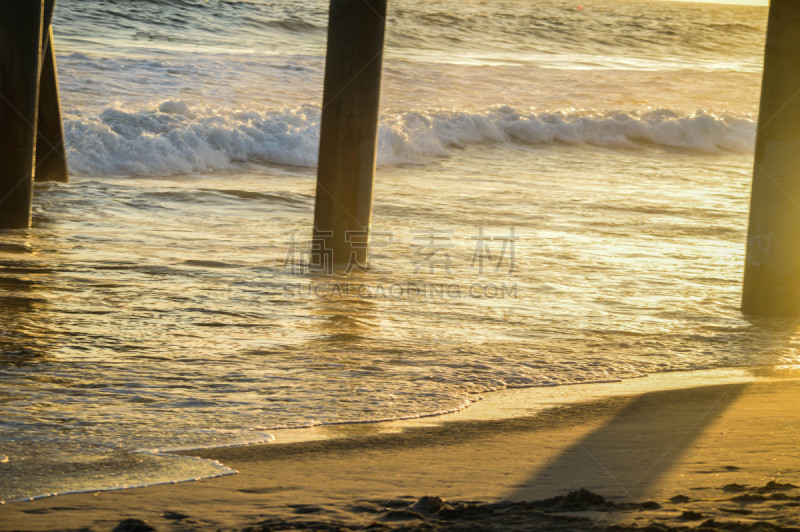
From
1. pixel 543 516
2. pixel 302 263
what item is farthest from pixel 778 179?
pixel 543 516

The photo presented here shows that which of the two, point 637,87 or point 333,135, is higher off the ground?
point 637,87

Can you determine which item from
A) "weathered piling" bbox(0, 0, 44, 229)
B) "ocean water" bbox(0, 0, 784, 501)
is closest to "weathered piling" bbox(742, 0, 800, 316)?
"ocean water" bbox(0, 0, 784, 501)

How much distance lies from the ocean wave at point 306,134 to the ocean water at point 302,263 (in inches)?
1.9

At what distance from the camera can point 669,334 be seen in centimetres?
588

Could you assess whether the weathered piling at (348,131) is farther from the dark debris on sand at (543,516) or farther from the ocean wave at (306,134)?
the ocean wave at (306,134)

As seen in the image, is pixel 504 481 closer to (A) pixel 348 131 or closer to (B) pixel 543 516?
(B) pixel 543 516

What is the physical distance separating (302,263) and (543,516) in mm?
5088

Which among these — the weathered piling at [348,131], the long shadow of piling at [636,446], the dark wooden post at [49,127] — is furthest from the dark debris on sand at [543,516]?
the dark wooden post at [49,127]

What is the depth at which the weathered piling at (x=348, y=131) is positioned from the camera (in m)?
7.03

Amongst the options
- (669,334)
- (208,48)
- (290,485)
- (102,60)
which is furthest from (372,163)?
(208,48)

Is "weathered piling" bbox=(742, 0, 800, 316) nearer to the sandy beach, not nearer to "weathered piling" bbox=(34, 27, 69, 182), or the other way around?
the sandy beach

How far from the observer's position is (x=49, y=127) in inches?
423

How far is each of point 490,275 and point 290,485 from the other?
4507mm

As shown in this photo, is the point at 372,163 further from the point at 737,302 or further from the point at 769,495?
the point at 769,495
